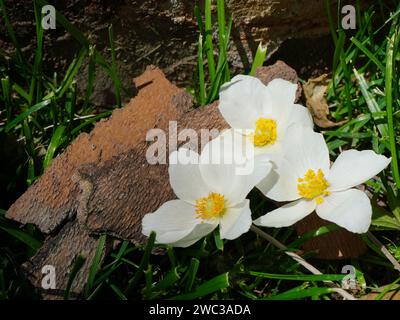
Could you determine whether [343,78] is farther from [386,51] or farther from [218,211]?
[218,211]

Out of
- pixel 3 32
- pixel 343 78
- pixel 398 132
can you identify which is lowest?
pixel 398 132

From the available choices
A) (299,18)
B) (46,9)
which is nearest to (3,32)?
(46,9)

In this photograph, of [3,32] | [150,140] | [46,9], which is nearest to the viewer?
[150,140]

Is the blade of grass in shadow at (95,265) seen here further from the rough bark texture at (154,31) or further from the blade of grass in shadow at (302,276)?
the rough bark texture at (154,31)

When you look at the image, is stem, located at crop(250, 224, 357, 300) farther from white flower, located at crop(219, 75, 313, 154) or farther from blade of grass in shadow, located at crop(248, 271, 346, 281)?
white flower, located at crop(219, 75, 313, 154)

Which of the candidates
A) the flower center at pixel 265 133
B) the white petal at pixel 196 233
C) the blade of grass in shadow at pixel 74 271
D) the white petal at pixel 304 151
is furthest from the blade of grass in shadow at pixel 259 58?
the blade of grass in shadow at pixel 74 271
